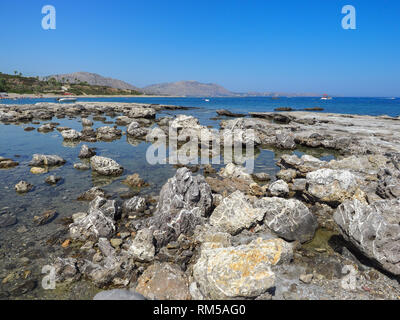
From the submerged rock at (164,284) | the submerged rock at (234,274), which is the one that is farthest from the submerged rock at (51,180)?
the submerged rock at (234,274)

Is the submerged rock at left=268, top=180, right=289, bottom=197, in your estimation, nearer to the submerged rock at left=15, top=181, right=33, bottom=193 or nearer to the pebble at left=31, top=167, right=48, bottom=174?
the submerged rock at left=15, top=181, right=33, bottom=193

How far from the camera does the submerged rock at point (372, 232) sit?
730 cm

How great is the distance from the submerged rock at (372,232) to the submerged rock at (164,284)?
5993 millimetres

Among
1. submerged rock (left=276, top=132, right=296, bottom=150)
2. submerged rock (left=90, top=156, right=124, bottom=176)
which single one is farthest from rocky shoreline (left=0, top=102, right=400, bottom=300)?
submerged rock (left=276, top=132, right=296, bottom=150)

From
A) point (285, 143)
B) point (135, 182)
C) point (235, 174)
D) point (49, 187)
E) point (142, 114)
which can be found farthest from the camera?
point (142, 114)

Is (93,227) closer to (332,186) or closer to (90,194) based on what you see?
(90,194)

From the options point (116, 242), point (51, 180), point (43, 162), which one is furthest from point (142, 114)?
point (116, 242)

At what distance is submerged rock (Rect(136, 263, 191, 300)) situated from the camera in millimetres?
6332

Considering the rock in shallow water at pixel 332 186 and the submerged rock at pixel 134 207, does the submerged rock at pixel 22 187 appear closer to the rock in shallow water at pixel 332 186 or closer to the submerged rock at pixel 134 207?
the submerged rock at pixel 134 207

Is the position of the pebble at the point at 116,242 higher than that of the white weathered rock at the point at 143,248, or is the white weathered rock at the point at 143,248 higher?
→ the white weathered rock at the point at 143,248

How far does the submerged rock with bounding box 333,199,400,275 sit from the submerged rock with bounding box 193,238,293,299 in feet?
12.2

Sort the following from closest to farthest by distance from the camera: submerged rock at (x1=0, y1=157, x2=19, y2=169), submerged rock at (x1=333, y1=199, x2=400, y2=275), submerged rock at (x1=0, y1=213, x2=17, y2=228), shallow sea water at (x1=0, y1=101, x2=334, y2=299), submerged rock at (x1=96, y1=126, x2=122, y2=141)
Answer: submerged rock at (x1=333, y1=199, x2=400, y2=275) → shallow sea water at (x1=0, y1=101, x2=334, y2=299) → submerged rock at (x1=0, y1=213, x2=17, y2=228) → submerged rock at (x1=0, y1=157, x2=19, y2=169) → submerged rock at (x1=96, y1=126, x2=122, y2=141)

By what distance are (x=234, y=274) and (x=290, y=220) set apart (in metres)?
4.73

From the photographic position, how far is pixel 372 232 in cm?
775
